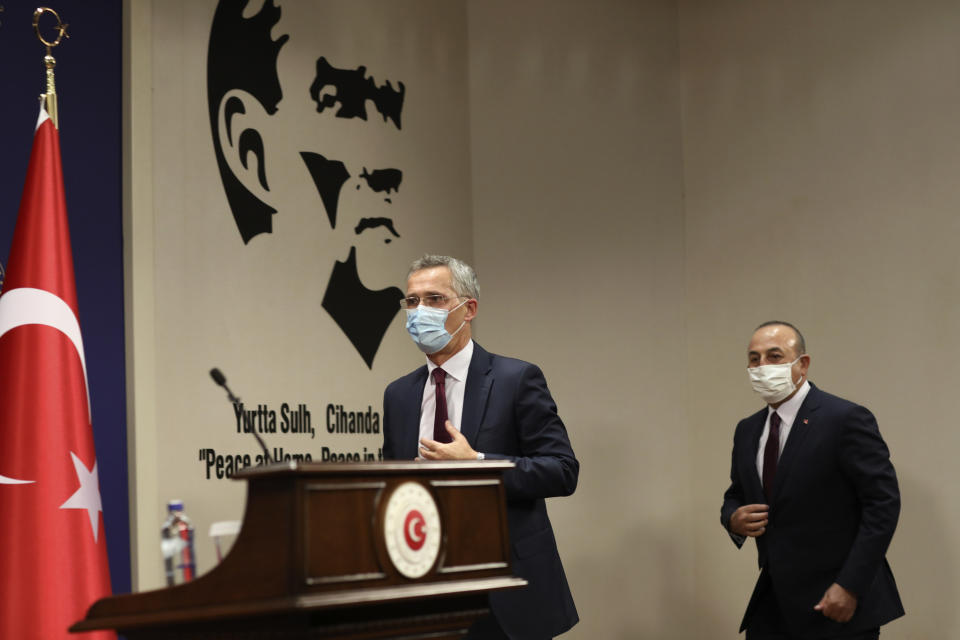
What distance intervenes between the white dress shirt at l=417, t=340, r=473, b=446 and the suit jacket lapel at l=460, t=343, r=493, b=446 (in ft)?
0.08

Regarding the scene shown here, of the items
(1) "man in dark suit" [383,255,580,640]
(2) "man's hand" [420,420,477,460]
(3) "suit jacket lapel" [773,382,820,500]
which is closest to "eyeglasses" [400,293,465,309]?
(1) "man in dark suit" [383,255,580,640]

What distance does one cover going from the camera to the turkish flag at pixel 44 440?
128 inches

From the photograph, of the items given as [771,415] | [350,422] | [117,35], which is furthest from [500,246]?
[117,35]

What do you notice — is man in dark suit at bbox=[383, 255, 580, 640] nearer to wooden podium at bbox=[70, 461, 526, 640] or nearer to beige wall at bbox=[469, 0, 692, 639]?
wooden podium at bbox=[70, 461, 526, 640]

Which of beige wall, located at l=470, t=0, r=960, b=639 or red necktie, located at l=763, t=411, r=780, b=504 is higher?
beige wall, located at l=470, t=0, r=960, b=639

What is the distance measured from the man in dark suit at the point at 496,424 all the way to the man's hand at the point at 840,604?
123 centimetres

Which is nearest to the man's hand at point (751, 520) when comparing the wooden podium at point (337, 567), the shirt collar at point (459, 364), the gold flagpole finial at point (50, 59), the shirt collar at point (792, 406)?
the shirt collar at point (792, 406)

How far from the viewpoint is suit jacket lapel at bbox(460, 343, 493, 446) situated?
3.29 meters

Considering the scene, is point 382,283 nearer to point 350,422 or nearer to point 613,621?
point 350,422

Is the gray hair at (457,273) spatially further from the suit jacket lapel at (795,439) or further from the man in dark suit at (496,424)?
the suit jacket lapel at (795,439)

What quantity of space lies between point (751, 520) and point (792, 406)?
516 millimetres

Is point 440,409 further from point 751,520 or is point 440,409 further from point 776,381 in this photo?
point 776,381

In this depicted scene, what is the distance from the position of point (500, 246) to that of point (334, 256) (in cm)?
112

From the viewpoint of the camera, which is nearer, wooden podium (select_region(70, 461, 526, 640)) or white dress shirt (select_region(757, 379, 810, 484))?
wooden podium (select_region(70, 461, 526, 640))
